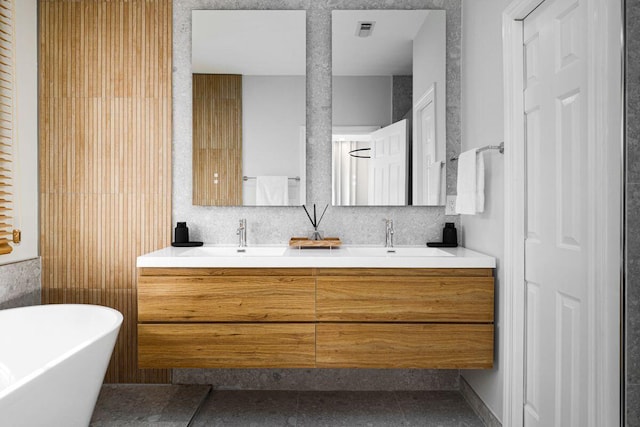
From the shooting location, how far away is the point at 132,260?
8.88 feet

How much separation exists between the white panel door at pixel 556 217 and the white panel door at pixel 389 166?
0.81 meters

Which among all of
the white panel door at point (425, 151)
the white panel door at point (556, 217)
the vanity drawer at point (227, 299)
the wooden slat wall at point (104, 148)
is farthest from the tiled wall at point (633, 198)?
the wooden slat wall at point (104, 148)

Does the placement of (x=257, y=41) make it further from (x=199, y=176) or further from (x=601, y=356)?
(x=601, y=356)

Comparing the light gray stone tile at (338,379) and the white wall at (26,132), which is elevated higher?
the white wall at (26,132)

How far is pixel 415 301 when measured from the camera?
2.13m

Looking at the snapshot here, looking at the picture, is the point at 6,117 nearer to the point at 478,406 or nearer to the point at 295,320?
the point at 295,320

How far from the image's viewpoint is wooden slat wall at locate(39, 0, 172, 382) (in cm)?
268

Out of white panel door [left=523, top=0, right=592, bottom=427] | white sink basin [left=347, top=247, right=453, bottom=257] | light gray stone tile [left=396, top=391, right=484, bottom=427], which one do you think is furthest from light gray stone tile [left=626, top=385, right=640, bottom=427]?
white sink basin [left=347, top=247, right=453, bottom=257]

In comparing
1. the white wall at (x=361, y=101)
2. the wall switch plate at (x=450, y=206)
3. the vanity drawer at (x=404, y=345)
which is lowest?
the vanity drawer at (x=404, y=345)

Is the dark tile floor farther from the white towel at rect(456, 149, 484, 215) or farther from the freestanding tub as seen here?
the white towel at rect(456, 149, 484, 215)

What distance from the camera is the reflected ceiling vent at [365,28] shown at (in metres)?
2.69

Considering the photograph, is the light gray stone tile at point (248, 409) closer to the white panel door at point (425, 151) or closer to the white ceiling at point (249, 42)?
the white panel door at point (425, 151)

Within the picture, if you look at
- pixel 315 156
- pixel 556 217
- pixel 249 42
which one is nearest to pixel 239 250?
pixel 315 156

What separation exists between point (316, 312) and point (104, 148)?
1.65m
